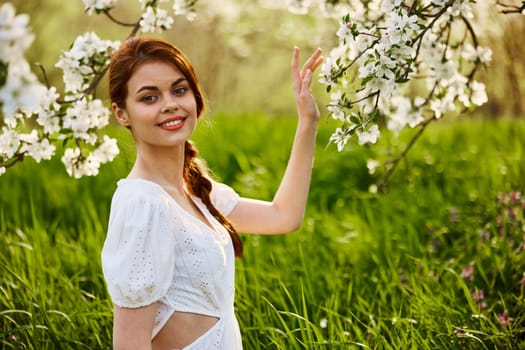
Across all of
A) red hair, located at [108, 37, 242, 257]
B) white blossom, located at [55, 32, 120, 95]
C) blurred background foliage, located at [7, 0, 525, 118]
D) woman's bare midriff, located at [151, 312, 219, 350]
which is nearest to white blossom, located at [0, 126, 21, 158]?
white blossom, located at [55, 32, 120, 95]

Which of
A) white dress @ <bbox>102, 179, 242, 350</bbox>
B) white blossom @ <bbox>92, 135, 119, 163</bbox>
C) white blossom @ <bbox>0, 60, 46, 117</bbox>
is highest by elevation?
white blossom @ <bbox>92, 135, 119, 163</bbox>

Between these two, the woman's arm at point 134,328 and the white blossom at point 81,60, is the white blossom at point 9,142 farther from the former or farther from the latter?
the woman's arm at point 134,328

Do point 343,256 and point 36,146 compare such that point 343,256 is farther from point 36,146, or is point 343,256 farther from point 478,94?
point 36,146

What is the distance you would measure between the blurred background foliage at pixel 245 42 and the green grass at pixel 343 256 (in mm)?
3069

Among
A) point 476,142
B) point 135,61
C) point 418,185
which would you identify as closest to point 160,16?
point 135,61

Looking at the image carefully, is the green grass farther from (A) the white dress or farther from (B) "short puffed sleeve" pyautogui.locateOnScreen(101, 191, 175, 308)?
(B) "short puffed sleeve" pyautogui.locateOnScreen(101, 191, 175, 308)

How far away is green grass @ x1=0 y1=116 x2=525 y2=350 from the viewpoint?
2.55 metres

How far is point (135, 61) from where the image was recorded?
194 centimetres

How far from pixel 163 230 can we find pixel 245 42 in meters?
11.3

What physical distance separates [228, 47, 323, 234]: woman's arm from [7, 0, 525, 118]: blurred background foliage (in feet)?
18.0

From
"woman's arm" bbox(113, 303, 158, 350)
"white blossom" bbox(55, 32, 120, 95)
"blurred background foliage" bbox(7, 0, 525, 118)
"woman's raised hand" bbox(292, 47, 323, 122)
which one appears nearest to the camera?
"woman's arm" bbox(113, 303, 158, 350)

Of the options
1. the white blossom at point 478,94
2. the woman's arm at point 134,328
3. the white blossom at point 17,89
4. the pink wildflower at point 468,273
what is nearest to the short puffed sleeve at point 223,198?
the woman's arm at point 134,328

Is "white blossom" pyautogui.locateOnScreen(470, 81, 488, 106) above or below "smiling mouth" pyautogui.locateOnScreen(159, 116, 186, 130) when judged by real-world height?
above

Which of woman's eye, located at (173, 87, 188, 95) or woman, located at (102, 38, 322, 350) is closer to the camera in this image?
woman, located at (102, 38, 322, 350)
